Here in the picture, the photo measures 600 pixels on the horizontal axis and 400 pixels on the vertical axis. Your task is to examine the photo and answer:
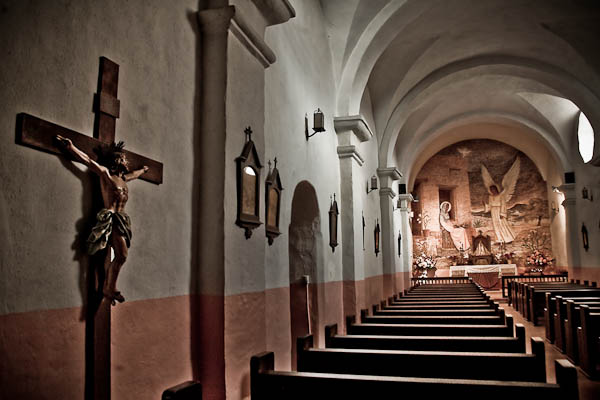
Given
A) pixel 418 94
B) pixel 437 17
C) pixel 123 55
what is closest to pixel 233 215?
pixel 123 55

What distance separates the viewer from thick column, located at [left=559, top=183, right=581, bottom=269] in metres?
16.7

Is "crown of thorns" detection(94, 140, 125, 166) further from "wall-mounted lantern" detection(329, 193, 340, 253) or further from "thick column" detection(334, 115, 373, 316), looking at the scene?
"thick column" detection(334, 115, 373, 316)

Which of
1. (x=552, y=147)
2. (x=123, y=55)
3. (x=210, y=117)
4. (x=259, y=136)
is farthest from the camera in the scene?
(x=552, y=147)

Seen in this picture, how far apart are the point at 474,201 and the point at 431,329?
18.0m

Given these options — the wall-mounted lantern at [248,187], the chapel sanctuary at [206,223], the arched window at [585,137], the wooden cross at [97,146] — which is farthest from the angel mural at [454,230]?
the wooden cross at [97,146]

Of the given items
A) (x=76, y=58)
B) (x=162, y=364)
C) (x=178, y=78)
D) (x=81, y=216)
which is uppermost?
(x=178, y=78)

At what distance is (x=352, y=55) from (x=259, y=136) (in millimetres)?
4521

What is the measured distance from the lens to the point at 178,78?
369cm

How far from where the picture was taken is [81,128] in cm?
269

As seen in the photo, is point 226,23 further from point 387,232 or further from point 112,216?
point 387,232

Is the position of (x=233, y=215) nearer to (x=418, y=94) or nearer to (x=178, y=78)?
(x=178, y=78)

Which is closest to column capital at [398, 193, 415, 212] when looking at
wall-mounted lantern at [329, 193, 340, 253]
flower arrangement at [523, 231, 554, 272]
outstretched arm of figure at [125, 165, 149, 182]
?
flower arrangement at [523, 231, 554, 272]

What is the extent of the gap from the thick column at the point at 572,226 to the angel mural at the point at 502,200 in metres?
4.23

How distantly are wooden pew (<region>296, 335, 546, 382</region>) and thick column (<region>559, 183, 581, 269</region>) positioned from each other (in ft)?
50.2
